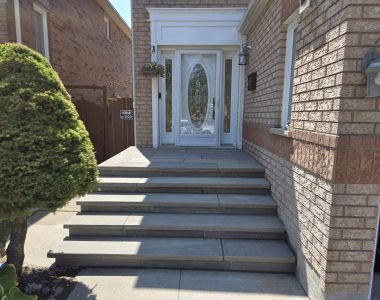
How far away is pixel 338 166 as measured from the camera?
1950 mm

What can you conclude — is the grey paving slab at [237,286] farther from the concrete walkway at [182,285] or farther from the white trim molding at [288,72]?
the white trim molding at [288,72]

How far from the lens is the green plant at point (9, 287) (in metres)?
1.87

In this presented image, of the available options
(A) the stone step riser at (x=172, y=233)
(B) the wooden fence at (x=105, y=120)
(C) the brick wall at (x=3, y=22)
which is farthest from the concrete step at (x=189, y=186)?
(C) the brick wall at (x=3, y=22)

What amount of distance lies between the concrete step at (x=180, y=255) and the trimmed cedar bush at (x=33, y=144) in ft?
1.76

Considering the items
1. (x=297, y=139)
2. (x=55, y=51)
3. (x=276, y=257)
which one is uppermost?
(x=55, y=51)

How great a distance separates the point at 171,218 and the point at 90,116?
417 cm

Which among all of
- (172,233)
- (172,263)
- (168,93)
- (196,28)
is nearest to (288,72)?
(172,233)

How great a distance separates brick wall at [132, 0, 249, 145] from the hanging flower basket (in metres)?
0.25

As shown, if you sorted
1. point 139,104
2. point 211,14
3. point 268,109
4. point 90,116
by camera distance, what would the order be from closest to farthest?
point 268,109 < point 211,14 < point 139,104 < point 90,116

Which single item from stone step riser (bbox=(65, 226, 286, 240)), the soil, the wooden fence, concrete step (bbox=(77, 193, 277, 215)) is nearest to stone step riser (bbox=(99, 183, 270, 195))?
concrete step (bbox=(77, 193, 277, 215))

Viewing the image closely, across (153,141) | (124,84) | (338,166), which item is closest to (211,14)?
(153,141)

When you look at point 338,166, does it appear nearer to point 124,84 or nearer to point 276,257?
point 276,257

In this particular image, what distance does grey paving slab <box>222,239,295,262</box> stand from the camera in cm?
267

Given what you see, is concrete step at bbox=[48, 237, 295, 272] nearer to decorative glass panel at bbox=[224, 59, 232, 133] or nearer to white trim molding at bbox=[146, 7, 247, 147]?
decorative glass panel at bbox=[224, 59, 232, 133]
